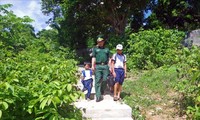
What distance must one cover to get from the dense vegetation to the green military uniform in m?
0.65

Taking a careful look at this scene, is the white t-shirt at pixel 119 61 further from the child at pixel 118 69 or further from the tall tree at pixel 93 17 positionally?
the tall tree at pixel 93 17

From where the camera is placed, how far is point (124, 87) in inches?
377

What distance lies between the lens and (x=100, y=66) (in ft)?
25.7

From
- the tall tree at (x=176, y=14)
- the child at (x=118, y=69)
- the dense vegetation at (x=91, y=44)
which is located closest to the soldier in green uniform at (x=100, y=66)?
the child at (x=118, y=69)

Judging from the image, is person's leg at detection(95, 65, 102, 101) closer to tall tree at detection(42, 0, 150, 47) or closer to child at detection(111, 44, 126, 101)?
child at detection(111, 44, 126, 101)

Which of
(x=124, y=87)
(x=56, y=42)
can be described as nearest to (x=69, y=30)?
(x=56, y=42)

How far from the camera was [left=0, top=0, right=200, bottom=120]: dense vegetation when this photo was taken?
363cm

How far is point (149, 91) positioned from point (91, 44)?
31.0ft

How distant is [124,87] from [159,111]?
2395 mm

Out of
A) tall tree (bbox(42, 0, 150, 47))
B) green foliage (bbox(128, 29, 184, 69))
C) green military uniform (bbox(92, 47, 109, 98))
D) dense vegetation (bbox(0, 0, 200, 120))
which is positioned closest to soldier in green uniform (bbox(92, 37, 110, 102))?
green military uniform (bbox(92, 47, 109, 98))

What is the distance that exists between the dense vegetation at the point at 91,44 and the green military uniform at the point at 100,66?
647 millimetres

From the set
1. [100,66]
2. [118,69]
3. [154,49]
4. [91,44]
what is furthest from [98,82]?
[91,44]

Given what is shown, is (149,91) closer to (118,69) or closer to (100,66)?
(118,69)

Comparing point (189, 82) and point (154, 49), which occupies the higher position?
point (154, 49)
